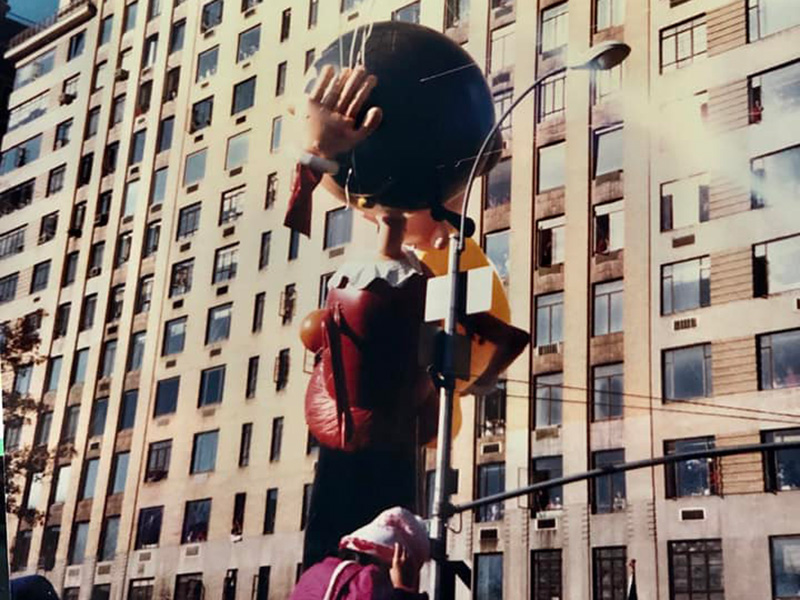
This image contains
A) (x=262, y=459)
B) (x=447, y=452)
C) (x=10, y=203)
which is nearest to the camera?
(x=447, y=452)

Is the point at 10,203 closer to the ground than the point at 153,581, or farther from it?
farther from it

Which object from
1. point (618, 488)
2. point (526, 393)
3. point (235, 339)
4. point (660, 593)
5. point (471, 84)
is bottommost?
point (660, 593)

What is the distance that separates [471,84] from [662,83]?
2.45 metres

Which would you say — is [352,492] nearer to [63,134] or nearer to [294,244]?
[294,244]

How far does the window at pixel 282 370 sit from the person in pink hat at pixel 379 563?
286 cm

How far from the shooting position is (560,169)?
14.7m

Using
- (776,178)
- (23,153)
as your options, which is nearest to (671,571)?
(776,178)

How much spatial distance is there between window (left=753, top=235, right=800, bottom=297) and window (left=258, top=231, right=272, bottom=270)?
24.0 feet

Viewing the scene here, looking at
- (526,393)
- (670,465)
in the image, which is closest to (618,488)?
(670,465)

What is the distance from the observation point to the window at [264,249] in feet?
56.5

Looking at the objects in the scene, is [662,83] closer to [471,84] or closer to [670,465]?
[471,84]

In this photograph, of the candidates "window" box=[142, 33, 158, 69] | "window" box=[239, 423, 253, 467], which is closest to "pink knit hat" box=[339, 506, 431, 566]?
"window" box=[239, 423, 253, 467]

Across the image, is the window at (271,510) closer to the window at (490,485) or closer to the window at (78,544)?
the window at (490,485)

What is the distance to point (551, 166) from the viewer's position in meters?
14.8
